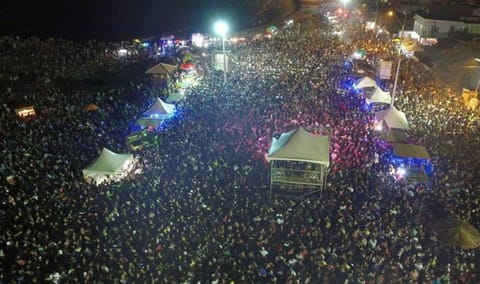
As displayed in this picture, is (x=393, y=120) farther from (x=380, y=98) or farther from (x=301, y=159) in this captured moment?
(x=301, y=159)

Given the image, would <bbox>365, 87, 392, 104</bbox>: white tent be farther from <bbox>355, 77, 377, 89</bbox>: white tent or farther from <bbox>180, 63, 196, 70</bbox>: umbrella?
<bbox>180, 63, 196, 70</bbox>: umbrella

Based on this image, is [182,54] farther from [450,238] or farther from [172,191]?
[450,238]

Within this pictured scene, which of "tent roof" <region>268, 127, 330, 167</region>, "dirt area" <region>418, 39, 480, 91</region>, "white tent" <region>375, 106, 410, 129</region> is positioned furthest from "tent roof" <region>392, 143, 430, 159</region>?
"dirt area" <region>418, 39, 480, 91</region>

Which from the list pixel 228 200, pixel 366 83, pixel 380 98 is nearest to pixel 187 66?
pixel 366 83

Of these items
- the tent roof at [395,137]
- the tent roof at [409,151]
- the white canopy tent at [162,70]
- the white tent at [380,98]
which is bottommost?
the white tent at [380,98]

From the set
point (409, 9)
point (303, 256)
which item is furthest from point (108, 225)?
point (409, 9)

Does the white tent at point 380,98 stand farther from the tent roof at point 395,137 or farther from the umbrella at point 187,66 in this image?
the umbrella at point 187,66

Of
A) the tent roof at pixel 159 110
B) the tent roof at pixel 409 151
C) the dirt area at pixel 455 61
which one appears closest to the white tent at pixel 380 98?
the tent roof at pixel 409 151

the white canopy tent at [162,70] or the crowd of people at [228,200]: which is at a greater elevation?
the white canopy tent at [162,70]
